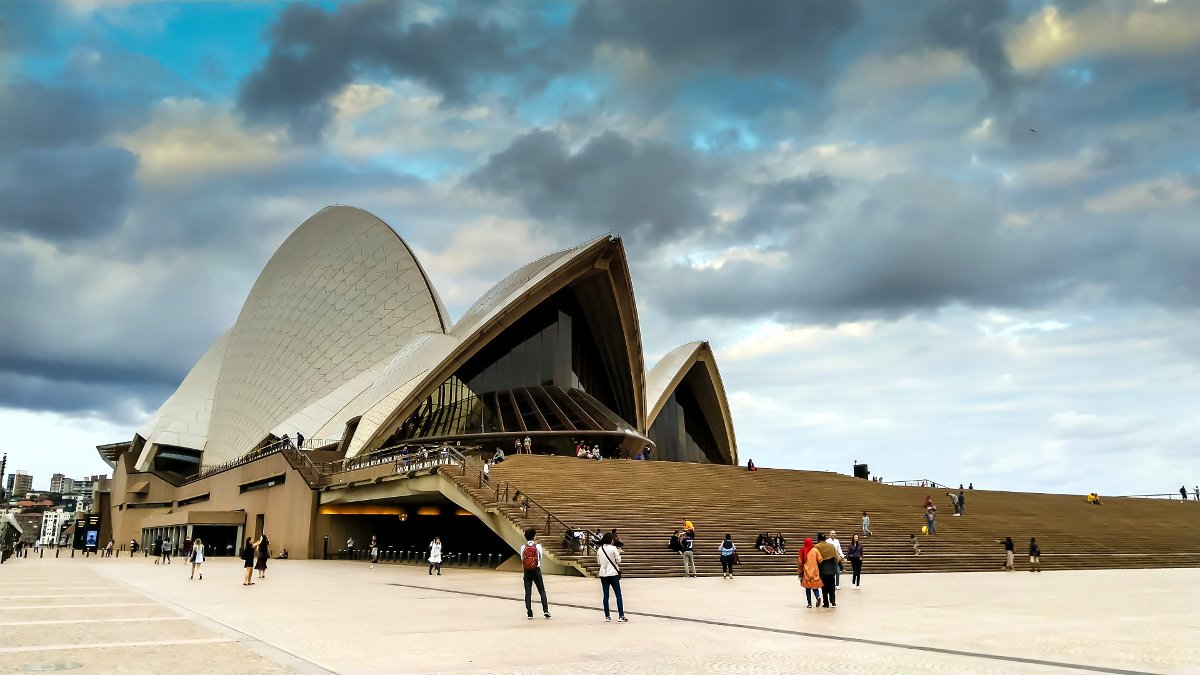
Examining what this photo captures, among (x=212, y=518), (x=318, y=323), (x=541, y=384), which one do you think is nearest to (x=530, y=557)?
(x=212, y=518)

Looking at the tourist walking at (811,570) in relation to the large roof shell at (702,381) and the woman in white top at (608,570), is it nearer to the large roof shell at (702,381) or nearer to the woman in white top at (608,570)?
the woman in white top at (608,570)

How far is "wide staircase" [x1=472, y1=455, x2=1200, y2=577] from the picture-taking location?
1902 centimetres

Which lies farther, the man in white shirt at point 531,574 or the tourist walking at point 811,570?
the tourist walking at point 811,570

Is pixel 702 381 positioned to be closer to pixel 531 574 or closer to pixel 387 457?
pixel 387 457

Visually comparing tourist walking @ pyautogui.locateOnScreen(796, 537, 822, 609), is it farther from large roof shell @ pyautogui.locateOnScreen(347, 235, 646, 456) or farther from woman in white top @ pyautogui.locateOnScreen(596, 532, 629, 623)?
large roof shell @ pyautogui.locateOnScreen(347, 235, 646, 456)

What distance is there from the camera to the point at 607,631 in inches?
320

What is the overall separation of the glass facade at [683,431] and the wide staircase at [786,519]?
66.6 feet

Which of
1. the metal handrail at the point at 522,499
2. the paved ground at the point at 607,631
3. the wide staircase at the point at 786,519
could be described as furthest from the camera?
the wide staircase at the point at 786,519

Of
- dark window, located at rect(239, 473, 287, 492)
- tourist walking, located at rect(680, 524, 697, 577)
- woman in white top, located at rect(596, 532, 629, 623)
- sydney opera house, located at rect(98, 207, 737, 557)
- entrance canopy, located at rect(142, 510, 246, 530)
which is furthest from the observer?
entrance canopy, located at rect(142, 510, 246, 530)

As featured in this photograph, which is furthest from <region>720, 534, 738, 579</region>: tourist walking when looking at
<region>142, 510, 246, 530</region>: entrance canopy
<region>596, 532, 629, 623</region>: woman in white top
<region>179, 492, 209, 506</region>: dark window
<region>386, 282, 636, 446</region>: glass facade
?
<region>179, 492, 209, 506</region>: dark window

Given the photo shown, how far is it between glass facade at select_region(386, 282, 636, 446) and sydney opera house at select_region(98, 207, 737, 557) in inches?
3.2

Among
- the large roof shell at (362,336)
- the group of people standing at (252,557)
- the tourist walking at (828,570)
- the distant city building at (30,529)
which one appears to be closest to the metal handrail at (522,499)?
the group of people standing at (252,557)

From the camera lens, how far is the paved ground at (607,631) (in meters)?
6.06

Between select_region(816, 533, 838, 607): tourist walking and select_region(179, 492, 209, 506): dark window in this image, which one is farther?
select_region(179, 492, 209, 506): dark window
